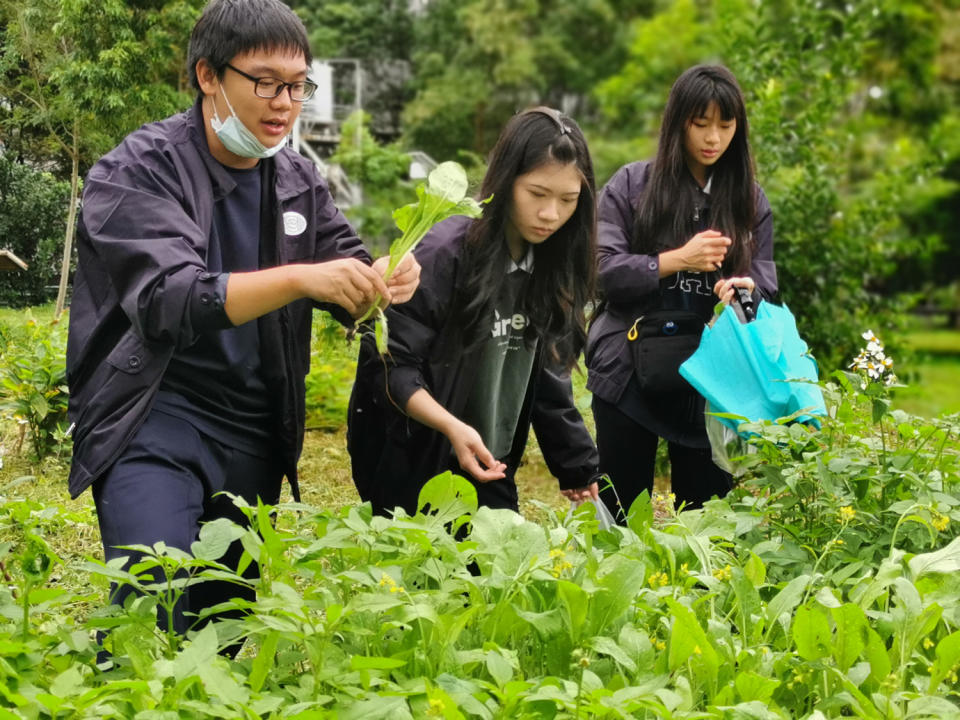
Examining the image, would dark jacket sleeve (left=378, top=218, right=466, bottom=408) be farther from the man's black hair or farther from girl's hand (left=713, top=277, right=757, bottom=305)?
girl's hand (left=713, top=277, right=757, bottom=305)

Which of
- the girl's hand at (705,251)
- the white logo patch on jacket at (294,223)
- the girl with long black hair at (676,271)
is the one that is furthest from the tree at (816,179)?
the white logo patch on jacket at (294,223)

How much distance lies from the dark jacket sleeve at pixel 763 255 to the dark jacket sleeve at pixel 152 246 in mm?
1704

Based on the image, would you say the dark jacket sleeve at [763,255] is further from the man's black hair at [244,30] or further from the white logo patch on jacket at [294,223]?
the man's black hair at [244,30]

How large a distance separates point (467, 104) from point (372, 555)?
21888mm

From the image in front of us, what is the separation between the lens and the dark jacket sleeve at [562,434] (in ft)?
10.3

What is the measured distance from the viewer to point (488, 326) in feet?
9.41

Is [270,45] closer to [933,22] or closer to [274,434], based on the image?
[274,434]

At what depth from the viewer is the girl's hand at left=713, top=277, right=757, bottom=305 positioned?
126 inches

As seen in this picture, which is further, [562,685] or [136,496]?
[136,496]

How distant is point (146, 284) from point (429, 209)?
497mm

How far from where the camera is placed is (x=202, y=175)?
2.40 m

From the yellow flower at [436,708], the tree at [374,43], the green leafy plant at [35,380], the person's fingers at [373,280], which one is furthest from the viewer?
the tree at [374,43]

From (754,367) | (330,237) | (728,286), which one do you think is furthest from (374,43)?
(330,237)

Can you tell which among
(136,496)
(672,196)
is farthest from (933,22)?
(136,496)
